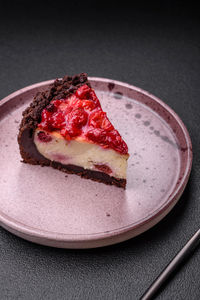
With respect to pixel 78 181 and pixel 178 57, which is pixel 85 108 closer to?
pixel 78 181

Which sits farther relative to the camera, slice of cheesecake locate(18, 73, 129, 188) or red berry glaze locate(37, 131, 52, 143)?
red berry glaze locate(37, 131, 52, 143)

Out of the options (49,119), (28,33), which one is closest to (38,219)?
(49,119)

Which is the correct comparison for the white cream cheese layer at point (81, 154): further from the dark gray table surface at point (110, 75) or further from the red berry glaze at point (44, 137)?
the dark gray table surface at point (110, 75)

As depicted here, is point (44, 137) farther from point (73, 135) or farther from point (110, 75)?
point (110, 75)

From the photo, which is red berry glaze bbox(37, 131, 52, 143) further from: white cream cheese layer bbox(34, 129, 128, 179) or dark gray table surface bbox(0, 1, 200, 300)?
dark gray table surface bbox(0, 1, 200, 300)

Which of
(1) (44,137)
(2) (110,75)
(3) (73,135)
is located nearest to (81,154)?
(3) (73,135)

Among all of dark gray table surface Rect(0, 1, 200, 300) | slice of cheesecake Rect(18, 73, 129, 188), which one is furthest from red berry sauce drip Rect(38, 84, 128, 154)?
dark gray table surface Rect(0, 1, 200, 300)
